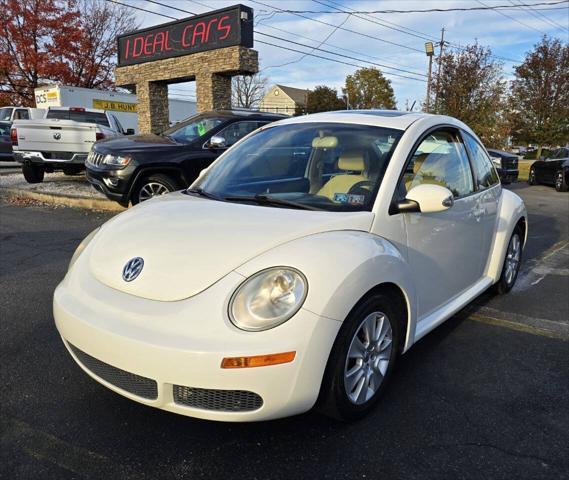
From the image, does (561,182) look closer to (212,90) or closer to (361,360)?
(212,90)

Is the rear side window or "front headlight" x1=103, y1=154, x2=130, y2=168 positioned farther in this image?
the rear side window

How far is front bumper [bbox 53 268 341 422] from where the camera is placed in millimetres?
2000

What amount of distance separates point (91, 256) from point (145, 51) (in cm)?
1405

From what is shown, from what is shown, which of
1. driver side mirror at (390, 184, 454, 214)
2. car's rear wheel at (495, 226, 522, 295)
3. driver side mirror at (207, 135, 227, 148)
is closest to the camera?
driver side mirror at (390, 184, 454, 214)

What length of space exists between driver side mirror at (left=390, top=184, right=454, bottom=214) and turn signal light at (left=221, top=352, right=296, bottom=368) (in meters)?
1.16

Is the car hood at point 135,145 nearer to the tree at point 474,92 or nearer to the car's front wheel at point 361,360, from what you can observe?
the car's front wheel at point 361,360

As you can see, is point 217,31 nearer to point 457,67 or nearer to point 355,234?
point 355,234

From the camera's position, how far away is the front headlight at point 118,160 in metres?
7.14

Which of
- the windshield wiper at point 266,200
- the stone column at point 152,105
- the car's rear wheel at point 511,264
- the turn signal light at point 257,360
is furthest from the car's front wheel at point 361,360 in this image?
A: the stone column at point 152,105

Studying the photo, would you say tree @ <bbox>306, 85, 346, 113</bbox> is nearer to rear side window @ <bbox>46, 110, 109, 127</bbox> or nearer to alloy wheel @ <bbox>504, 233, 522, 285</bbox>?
rear side window @ <bbox>46, 110, 109, 127</bbox>

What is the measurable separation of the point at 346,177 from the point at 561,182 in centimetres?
1554

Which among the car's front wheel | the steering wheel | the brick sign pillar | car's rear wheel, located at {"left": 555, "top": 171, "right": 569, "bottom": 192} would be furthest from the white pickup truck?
car's rear wheel, located at {"left": 555, "top": 171, "right": 569, "bottom": 192}

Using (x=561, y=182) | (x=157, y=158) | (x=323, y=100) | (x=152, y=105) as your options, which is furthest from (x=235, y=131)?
(x=323, y=100)

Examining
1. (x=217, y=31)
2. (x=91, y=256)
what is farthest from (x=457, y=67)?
(x=91, y=256)
